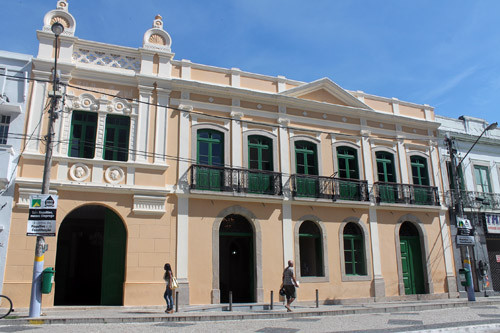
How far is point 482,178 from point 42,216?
792 inches

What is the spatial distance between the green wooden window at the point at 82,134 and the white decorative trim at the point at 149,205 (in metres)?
2.27

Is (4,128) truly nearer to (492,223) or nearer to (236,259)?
(236,259)

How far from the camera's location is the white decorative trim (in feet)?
48.2

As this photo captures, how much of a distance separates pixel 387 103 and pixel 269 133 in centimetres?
679

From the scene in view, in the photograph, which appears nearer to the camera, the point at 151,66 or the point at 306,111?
the point at 151,66

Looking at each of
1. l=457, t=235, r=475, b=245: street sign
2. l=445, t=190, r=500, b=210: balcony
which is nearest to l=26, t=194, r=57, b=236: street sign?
l=457, t=235, r=475, b=245: street sign

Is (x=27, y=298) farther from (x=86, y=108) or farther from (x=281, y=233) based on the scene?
(x=281, y=233)

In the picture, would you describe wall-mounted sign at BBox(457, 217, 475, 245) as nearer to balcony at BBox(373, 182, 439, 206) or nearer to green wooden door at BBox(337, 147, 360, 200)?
balcony at BBox(373, 182, 439, 206)

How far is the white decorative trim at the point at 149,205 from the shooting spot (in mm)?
14688

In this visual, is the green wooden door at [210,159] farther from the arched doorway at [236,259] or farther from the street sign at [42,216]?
the street sign at [42,216]

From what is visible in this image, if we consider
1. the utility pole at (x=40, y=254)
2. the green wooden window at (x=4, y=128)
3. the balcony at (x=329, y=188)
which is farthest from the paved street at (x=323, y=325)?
the green wooden window at (x=4, y=128)

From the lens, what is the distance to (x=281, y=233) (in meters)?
16.8

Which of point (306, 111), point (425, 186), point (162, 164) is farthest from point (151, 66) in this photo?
point (425, 186)

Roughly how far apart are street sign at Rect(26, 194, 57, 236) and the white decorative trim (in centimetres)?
350
